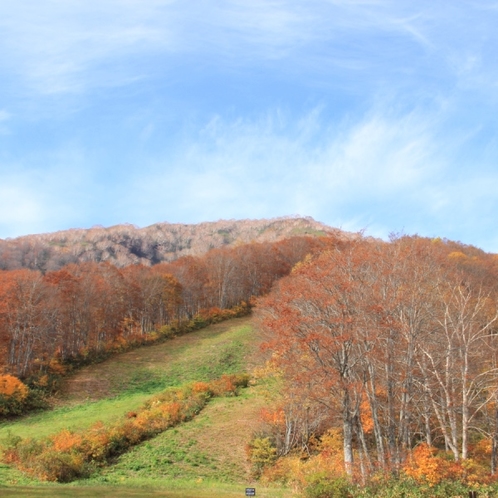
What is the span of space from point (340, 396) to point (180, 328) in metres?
54.7

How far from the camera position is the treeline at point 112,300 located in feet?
170

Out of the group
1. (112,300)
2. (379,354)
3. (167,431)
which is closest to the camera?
(379,354)

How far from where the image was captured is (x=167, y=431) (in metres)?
36.0

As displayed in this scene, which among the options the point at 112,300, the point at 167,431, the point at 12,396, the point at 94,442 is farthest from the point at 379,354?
the point at 112,300

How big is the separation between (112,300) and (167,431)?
117 feet

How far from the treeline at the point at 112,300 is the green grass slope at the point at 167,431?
5.13 m

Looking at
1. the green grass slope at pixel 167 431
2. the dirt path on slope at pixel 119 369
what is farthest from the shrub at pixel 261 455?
the dirt path on slope at pixel 119 369

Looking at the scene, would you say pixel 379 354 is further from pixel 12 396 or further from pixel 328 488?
pixel 12 396

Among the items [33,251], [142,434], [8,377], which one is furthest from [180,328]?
[33,251]

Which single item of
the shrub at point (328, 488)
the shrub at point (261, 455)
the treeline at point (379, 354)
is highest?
the treeline at point (379, 354)

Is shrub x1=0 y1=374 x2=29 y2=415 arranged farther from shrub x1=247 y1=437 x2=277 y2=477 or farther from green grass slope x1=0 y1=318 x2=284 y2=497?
shrub x1=247 y1=437 x2=277 y2=477

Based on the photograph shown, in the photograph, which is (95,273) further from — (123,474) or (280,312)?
(280,312)

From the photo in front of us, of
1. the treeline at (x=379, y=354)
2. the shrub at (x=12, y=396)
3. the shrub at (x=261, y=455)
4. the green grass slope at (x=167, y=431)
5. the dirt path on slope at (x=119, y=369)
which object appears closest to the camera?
the treeline at (x=379, y=354)

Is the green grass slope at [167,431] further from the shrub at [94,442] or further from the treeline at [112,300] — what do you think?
the treeline at [112,300]
